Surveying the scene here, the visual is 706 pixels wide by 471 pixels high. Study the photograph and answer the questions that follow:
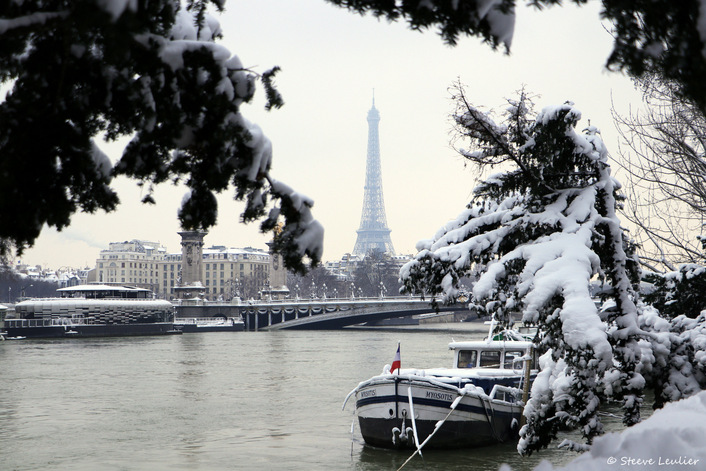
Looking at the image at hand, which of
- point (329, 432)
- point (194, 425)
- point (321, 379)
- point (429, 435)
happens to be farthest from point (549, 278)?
point (321, 379)

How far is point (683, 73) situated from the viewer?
4504mm

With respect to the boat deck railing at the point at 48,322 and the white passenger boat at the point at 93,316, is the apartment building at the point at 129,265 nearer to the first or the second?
the white passenger boat at the point at 93,316

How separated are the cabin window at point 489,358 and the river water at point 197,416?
2.81m

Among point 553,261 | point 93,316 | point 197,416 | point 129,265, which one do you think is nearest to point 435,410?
point 553,261

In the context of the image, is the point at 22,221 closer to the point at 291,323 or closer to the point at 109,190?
the point at 109,190

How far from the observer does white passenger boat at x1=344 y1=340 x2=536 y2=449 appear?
61.2ft

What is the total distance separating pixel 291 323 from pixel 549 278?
89.7 m

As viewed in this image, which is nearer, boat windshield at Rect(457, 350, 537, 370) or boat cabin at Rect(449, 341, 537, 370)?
boat cabin at Rect(449, 341, 537, 370)

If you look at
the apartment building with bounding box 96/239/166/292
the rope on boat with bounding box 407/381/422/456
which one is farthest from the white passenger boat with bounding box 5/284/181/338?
the apartment building with bounding box 96/239/166/292

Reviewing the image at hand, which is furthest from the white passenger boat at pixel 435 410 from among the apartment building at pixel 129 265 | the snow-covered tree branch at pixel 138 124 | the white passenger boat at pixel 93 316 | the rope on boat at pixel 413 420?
the apartment building at pixel 129 265

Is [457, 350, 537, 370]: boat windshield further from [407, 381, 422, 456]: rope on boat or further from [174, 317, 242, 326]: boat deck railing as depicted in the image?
[174, 317, 242, 326]: boat deck railing

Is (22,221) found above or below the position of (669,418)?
above

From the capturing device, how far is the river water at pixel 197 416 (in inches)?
727

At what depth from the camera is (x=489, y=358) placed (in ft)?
72.4
